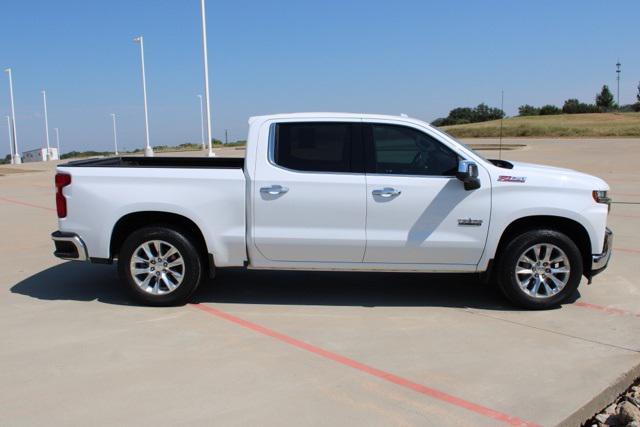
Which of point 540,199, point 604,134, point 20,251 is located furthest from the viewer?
point 604,134

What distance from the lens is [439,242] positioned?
18.7 feet

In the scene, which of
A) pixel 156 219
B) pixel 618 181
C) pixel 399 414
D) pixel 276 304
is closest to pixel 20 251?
pixel 156 219

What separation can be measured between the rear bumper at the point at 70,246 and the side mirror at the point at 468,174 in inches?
146

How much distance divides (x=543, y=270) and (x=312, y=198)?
234cm

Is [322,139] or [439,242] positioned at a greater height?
[322,139]

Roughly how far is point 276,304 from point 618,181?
628 inches

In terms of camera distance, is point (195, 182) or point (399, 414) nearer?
point (399, 414)

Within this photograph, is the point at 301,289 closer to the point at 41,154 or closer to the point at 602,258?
the point at 602,258

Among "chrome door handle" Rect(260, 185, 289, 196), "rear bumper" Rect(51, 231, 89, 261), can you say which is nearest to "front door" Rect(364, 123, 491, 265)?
"chrome door handle" Rect(260, 185, 289, 196)

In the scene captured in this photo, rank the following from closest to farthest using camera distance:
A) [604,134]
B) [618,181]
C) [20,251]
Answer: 1. [20,251]
2. [618,181]
3. [604,134]

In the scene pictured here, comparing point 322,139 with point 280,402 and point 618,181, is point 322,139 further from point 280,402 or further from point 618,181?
point 618,181

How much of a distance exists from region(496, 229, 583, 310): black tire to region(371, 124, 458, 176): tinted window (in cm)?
94

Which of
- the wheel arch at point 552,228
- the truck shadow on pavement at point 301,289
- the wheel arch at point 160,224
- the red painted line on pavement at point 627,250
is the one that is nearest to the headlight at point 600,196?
the wheel arch at point 552,228

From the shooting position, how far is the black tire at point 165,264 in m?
5.83
